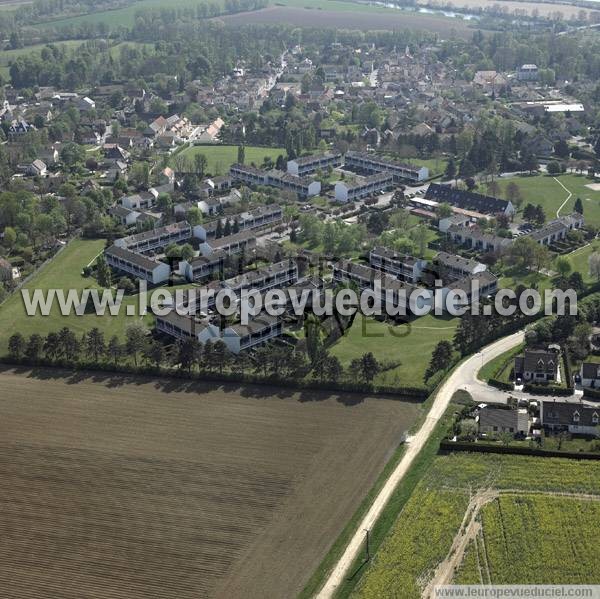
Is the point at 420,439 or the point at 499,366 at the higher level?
the point at 499,366

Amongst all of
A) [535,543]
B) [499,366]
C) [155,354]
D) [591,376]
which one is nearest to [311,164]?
[155,354]

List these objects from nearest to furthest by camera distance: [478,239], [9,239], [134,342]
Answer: [134,342], [478,239], [9,239]

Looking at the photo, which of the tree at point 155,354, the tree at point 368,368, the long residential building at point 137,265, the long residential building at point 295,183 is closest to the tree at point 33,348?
the tree at point 155,354

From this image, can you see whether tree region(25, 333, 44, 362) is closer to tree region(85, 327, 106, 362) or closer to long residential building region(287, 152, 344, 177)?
tree region(85, 327, 106, 362)

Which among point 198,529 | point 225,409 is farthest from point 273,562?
point 225,409

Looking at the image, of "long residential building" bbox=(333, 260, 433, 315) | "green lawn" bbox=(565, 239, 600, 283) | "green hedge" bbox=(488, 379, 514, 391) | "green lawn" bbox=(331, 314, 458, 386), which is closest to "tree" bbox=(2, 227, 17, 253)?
"long residential building" bbox=(333, 260, 433, 315)

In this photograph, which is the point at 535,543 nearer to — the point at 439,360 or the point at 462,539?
the point at 462,539

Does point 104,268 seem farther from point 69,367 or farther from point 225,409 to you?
point 225,409
